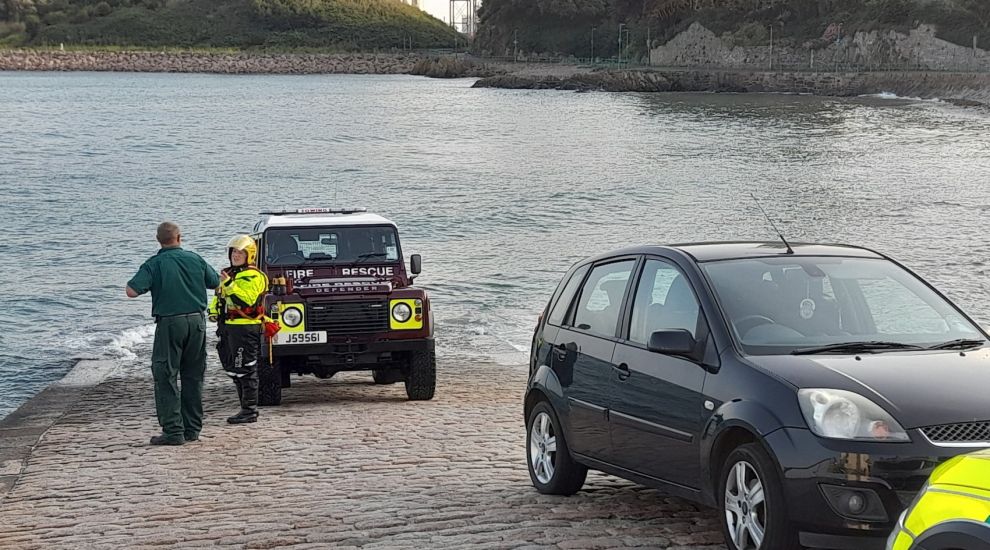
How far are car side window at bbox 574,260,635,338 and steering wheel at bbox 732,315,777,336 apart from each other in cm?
107

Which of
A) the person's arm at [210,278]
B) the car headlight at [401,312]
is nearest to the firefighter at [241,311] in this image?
the person's arm at [210,278]

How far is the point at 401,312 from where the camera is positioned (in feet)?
45.9

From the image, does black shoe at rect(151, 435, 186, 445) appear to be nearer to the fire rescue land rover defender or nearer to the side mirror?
the fire rescue land rover defender

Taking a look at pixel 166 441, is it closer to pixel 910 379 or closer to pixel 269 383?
pixel 269 383

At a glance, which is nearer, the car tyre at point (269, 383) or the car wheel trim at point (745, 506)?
the car wheel trim at point (745, 506)

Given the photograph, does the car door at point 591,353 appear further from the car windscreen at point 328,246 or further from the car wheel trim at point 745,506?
the car windscreen at point 328,246

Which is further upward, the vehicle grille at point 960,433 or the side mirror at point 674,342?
the side mirror at point 674,342

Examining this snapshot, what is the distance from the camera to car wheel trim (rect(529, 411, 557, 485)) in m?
8.67

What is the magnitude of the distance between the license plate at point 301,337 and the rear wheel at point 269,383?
304mm

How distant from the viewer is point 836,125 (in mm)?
90062

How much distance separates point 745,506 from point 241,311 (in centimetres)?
662

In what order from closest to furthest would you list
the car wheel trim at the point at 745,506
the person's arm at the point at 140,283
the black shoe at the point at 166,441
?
the car wheel trim at the point at 745,506 → the person's arm at the point at 140,283 → the black shoe at the point at 166,441

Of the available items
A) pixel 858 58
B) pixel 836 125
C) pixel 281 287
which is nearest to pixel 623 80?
pixel 858 58

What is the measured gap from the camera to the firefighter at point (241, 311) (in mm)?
11852
